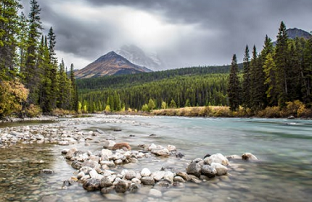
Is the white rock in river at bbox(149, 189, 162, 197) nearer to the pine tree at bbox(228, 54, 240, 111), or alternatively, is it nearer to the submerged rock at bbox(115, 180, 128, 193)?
the submerged rock at bbox(115, 180, 128, 193)

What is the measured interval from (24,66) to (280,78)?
133 feet

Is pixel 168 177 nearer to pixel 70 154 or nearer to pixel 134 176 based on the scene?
pixel 134 176

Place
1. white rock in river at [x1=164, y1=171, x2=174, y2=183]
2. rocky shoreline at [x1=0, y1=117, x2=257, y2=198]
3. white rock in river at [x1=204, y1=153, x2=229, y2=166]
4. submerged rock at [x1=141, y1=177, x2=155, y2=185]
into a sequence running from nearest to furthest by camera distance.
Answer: rocky shoreline at [x1=0, y1=117, x2=257, y2=198] < submerged rock at [x1=141, y1=177, x2=155, y2=185] < white rock in river at [x1=164, y1=171, x2=174, y2=183] < white rock in river at [x1=204, y1=153, x2=229, y2=166]

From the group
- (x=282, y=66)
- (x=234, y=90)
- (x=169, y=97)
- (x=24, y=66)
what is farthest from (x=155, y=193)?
(x=169, y=97)

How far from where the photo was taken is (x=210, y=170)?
5391mm

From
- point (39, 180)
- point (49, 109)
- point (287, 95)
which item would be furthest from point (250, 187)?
point (49, 109)

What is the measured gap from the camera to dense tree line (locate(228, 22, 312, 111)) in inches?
1394

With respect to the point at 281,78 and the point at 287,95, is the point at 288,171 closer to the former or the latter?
the point at 287,95

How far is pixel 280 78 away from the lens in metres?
37.2

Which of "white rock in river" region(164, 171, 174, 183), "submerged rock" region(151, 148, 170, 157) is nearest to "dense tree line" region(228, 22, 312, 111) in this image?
"submerged rock" region(151, 148, 170, 157)

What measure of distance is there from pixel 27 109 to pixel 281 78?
40768 millimetres

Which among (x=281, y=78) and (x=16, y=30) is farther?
(x=281, y=78)

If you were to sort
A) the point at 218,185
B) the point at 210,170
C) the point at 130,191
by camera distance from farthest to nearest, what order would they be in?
the point at 210,170 → the point at 218,185 → the point at 130,191

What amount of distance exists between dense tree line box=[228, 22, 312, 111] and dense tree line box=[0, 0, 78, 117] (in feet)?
123
